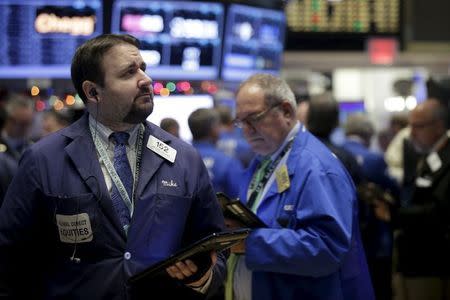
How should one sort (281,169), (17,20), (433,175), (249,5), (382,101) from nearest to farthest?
1. (281,169)
2. (433,175)
3. (17,20)
4. (249,5)
5. (382,101)

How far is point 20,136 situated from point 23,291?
3.82 meters

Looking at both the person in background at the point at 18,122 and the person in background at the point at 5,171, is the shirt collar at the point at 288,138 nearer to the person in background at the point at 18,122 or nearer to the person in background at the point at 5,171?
the person in background at the point at 5,171

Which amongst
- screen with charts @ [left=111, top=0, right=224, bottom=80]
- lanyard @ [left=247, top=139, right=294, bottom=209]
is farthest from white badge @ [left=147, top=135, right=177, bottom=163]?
screen with charts @ [left=111, top=0, right=224, bottom=80]

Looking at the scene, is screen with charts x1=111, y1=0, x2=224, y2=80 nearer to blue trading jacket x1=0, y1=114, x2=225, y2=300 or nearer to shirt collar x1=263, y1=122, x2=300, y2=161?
shirt collar x1=263, y1=122, x2=300, y2=161

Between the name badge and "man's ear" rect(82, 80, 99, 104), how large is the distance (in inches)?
38.9

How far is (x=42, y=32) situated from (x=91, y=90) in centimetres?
382

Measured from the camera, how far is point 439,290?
5.75m

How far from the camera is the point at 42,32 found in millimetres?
6465

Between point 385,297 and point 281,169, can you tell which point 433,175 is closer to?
point 385,297

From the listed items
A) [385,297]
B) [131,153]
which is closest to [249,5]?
[385,297]

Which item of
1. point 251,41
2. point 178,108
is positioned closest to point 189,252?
point 178,108

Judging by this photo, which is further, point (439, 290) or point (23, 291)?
point (439, 290)

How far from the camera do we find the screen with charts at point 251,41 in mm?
7191

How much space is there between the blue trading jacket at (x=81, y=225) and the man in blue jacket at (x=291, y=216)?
668mm
